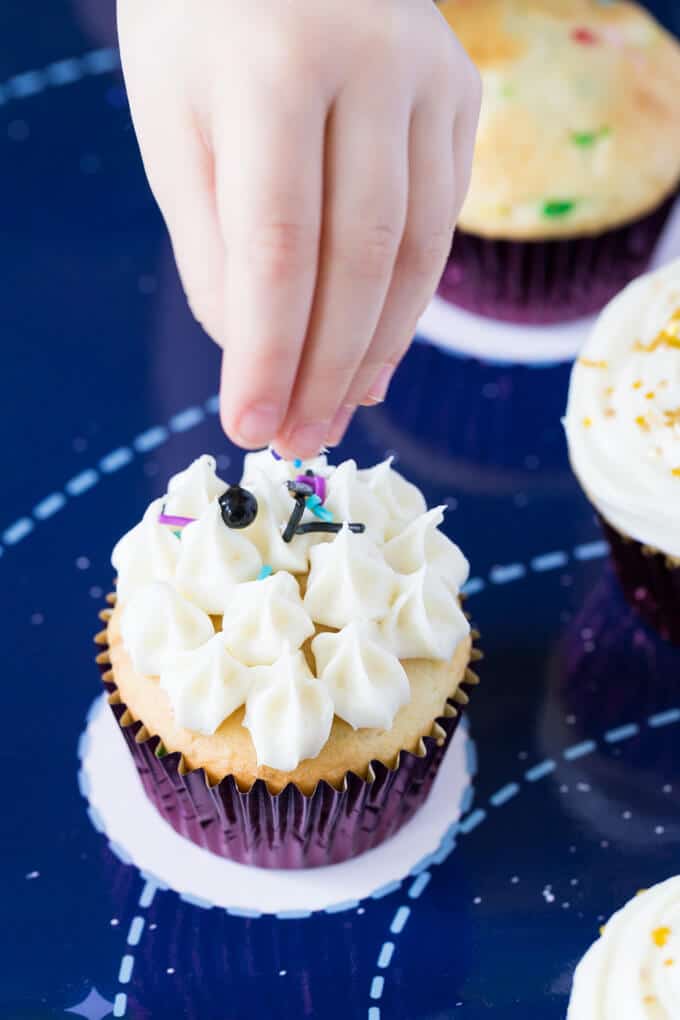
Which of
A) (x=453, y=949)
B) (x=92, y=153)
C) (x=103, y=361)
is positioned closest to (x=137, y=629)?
(x=453, y=949)

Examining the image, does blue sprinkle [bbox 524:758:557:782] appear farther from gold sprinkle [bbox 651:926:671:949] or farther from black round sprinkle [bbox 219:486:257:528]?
black round sprinkle [bbox 219:486:257:528]

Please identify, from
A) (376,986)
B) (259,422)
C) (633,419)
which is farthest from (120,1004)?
(633,419)

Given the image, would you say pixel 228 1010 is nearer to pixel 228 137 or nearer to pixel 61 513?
pixel 61 513

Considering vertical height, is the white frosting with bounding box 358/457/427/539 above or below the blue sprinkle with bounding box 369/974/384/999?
above

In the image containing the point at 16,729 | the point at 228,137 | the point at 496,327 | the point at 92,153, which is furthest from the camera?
the point at 92,153

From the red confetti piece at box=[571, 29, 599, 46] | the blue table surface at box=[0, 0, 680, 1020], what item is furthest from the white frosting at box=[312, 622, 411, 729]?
the red confetti piece at box=[571, 29, 599, 46]

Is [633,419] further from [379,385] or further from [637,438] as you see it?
[379,385]
